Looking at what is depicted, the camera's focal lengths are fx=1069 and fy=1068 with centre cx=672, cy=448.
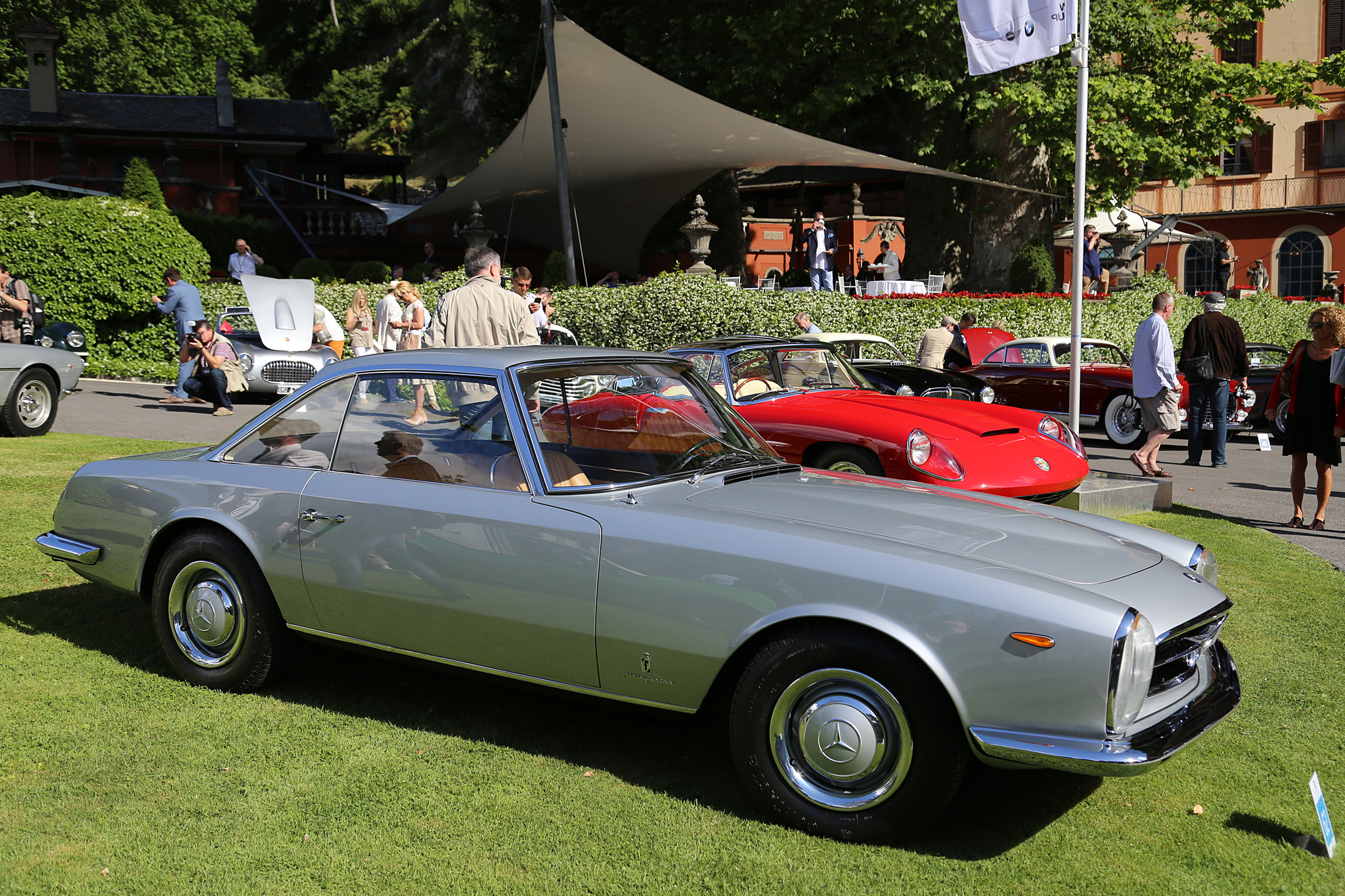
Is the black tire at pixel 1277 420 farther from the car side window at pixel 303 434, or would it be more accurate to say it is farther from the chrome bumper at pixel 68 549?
the chrome bumper at pixel 68 549

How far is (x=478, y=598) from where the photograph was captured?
3.72 m

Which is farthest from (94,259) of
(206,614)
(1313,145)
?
(1313,145)

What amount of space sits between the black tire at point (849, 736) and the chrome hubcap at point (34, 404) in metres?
10.5

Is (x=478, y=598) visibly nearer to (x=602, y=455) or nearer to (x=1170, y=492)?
(x=602, y=455)

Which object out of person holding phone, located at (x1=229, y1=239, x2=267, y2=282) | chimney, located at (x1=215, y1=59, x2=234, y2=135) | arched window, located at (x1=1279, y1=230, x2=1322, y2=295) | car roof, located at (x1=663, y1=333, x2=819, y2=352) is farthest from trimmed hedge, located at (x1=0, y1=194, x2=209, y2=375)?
arched window, located at (x1=1279, y1=230, x2=1322, y2=295)

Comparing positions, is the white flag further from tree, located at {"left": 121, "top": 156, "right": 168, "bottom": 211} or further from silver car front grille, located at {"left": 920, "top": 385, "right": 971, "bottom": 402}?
tree, located at {"left": 121, "top": 156, "right": 168, "bottom": 211}

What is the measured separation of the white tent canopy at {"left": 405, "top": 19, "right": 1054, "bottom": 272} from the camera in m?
17.4

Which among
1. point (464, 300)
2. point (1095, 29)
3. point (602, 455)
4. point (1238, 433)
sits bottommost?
point (1238, 433)

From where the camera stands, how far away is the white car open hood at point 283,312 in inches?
610

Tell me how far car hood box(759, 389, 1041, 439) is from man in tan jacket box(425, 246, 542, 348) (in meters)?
1.81

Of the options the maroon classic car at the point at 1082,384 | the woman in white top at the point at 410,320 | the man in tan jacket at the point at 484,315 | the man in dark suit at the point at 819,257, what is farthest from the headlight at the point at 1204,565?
the man in dark suit at the point at 819,257

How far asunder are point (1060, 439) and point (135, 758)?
6.51 m

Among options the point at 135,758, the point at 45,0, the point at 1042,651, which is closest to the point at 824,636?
the point at 1042,651

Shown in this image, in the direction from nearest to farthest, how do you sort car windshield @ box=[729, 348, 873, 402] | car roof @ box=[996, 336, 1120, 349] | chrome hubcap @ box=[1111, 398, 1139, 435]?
1. car windshield @ box=[729, 348, 873, 402]
2. chrome hubcap @ box=[1111, 398, 1139, 435]
3. car roof @ box=[996, 336, 1120, 349]
